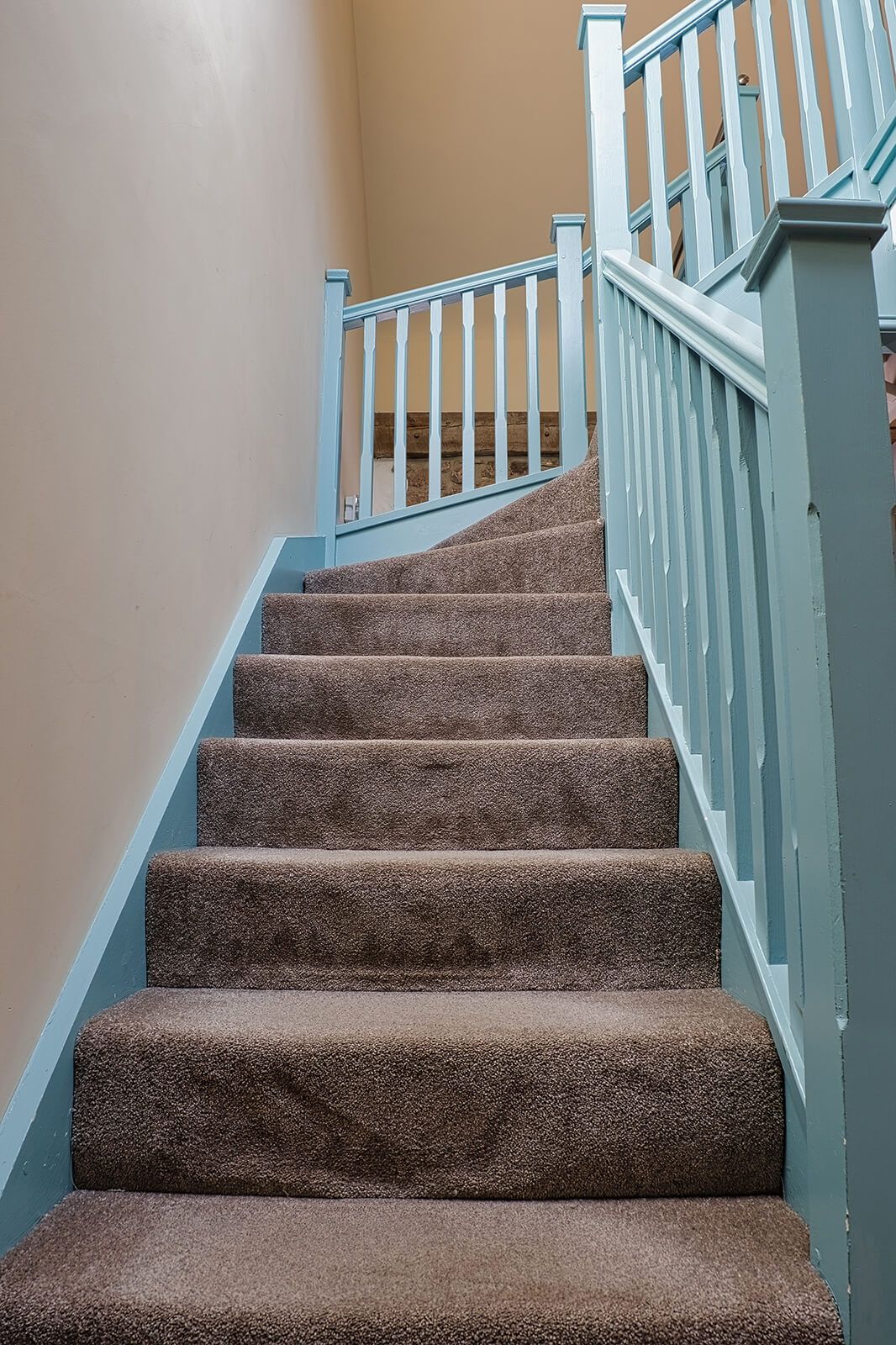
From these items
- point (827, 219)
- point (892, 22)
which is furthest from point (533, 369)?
point (827, 219)

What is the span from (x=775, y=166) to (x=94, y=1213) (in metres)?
2.22

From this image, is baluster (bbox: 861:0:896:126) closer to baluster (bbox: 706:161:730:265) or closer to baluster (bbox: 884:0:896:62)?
baluster (bbox: 884:0:896:62)

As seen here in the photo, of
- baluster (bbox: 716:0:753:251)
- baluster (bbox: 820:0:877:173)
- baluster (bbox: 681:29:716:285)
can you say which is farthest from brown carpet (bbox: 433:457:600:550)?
baluster (bbox: 820:0:877:173)

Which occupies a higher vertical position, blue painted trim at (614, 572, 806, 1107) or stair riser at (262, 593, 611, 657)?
stair riser at (262, 593, 611, 657)

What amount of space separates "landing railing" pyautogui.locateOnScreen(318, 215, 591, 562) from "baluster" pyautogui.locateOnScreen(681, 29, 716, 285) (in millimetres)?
750

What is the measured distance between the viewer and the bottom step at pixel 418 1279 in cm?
79

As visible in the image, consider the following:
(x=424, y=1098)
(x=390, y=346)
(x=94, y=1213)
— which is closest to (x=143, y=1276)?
(x=94, y=1213)

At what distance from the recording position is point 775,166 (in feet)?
6.61

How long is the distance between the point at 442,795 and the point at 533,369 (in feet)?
6.16

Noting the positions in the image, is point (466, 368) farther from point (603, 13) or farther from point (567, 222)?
point (603, 13)

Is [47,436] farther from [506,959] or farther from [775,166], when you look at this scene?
[775,166]

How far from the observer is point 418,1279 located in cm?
84

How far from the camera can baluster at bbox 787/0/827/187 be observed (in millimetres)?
1998

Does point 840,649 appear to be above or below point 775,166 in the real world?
below
